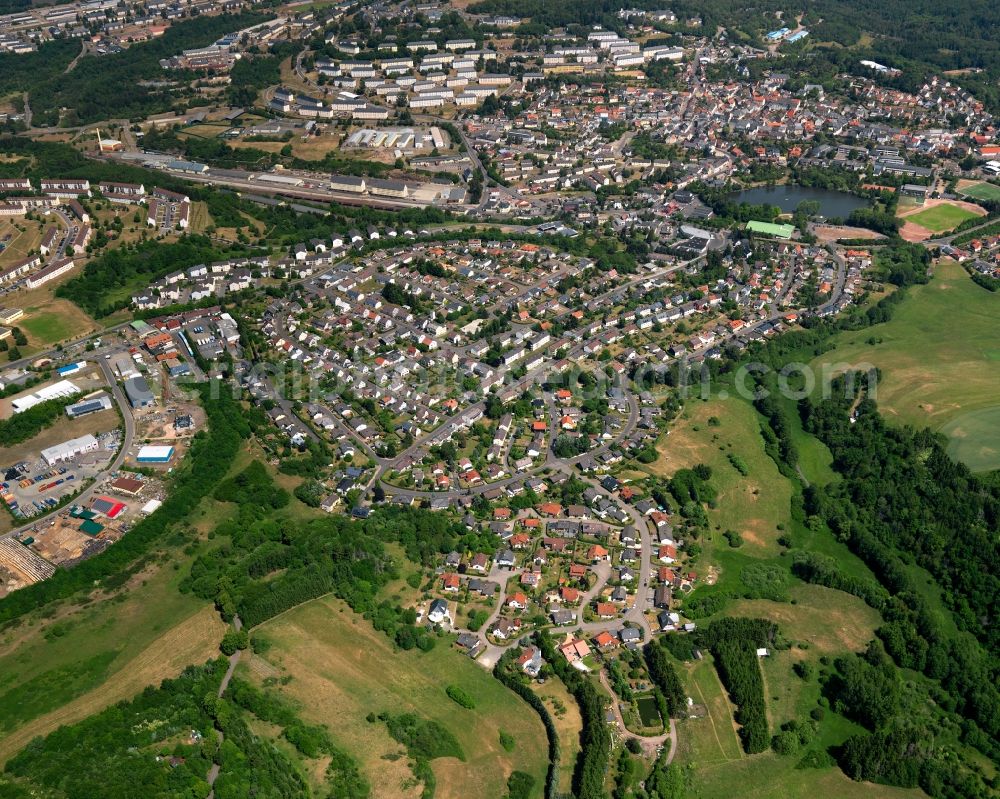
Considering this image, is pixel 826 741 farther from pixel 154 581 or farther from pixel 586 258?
pixel 586 258

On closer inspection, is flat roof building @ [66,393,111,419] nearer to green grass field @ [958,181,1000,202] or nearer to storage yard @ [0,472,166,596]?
storage yard @ [0,472,166,596]

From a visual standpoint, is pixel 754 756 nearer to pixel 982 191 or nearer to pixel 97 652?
pixel 97 652

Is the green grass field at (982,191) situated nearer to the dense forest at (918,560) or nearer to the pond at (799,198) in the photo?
the pond at (799,198)

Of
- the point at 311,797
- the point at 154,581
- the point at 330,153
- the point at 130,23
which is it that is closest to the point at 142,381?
the point at 154,581

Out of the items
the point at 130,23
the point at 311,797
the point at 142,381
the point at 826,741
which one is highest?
the point at 130,23

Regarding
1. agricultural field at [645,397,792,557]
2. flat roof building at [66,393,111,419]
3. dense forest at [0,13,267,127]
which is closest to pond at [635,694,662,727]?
agricultural field at [645,397,792,557]

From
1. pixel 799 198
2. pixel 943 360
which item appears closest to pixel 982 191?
pixel 799 198
